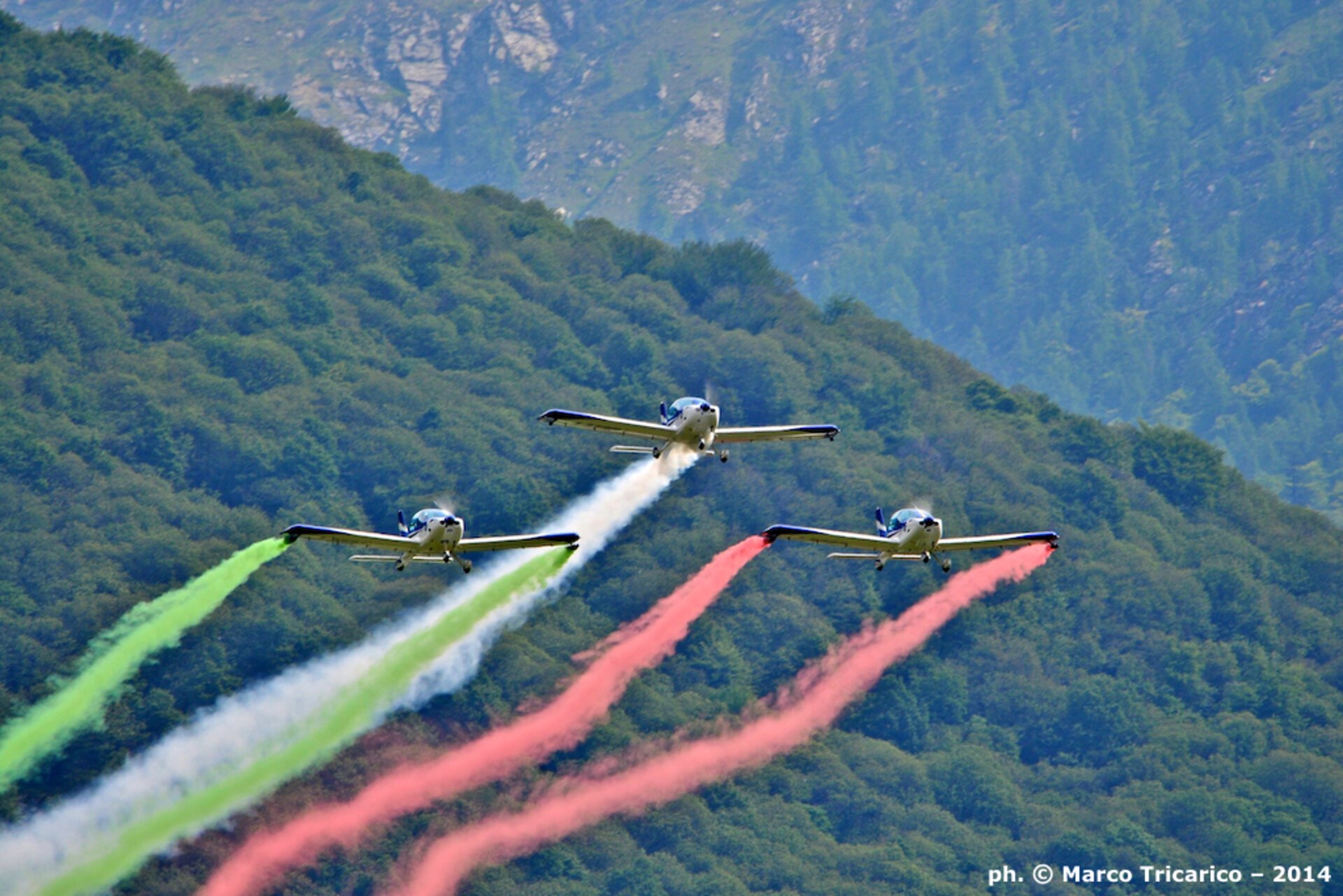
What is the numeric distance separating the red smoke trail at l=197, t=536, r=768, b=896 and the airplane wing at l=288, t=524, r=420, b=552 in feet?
181

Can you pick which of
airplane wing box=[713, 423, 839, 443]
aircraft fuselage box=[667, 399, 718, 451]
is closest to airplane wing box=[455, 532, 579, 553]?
aircraft fuselage box=[667, 399, 718, 451]

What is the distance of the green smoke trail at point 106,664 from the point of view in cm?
8962

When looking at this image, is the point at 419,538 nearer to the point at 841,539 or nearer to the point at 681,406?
the point at 681,406

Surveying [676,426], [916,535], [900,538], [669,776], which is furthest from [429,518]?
[669,776]

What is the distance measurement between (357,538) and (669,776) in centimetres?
10491

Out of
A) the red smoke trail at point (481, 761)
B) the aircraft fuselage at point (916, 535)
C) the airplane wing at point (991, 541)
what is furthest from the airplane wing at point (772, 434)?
the red smoke trail at point (481, 761)

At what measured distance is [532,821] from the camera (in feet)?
530

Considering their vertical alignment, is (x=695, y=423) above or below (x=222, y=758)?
above

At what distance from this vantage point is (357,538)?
81.1 meters

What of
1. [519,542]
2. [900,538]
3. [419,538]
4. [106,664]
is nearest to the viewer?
[419,538]

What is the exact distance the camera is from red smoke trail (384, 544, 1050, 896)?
15624 cm

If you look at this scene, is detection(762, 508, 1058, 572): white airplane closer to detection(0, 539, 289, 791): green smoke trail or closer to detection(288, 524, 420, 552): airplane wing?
detection(288, 524, 420, 552): airplane wing

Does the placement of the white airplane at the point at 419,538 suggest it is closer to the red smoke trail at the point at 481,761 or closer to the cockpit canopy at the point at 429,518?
the cockpit canopy at the point at 429,518

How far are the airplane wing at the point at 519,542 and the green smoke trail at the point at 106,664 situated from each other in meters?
10.7
